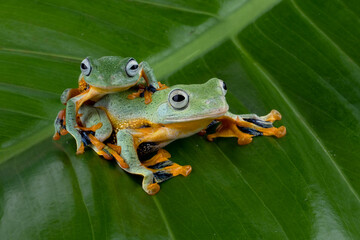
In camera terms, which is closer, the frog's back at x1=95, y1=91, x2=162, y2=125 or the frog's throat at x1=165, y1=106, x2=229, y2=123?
the frog's throat at x1=165, y1=106, x2=229, y2=123

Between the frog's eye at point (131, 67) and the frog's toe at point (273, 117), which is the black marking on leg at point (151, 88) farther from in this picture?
the frog's toe at point (273, 117)

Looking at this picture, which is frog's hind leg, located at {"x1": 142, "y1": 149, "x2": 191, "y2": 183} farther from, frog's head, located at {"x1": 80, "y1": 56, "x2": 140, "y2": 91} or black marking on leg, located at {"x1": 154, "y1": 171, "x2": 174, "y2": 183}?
frog's head, located at {"x1": 80, "y1": 56, "x2": 140, "y2": 91}

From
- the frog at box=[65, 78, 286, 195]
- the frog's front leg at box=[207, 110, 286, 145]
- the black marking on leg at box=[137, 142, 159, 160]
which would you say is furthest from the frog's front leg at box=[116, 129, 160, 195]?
the frog's front leg at box=[207, 110, 286, 145]

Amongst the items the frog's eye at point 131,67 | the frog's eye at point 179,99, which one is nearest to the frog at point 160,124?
the frog's eye at point 179,99

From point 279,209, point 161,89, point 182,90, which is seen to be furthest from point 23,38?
point 279,209

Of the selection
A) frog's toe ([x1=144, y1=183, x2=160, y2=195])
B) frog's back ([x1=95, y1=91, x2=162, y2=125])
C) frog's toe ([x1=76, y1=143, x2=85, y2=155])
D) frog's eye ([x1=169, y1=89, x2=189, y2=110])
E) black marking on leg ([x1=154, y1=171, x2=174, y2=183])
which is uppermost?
frog's back ([x1=95, y1=91, x2=162, y2=125])

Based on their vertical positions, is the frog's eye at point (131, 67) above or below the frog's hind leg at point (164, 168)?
above
